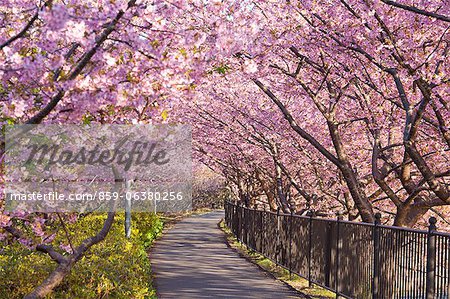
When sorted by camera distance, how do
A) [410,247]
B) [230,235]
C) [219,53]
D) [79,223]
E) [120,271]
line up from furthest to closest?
[230,235], [79,223], [410,247], [120,271], [219,53]

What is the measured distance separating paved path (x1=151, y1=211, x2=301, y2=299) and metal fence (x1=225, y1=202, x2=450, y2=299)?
84 cm

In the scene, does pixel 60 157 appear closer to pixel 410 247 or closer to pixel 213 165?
pixel 410 247

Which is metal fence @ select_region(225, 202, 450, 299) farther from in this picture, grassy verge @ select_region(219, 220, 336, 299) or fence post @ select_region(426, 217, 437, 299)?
grassy verge @ select_region(219, 220, 336, 299)

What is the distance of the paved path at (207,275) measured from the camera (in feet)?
43.3

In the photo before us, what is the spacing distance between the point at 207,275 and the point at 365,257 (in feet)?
18.9

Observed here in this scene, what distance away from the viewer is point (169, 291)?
13156 millimetres

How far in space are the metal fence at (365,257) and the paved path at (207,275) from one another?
84cm

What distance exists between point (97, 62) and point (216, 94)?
656 inches

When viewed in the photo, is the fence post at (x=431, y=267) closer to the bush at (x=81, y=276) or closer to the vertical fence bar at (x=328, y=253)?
the bush at (x=81, y=276)

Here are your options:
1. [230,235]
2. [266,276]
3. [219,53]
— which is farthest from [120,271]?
[230,235]

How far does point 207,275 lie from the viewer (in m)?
16.0

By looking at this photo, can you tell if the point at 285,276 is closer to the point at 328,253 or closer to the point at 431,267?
the point at 328,253

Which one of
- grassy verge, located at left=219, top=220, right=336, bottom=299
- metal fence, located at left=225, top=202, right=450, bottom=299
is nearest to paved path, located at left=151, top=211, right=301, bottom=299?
grassy verge, located at left=219, top=220, right=336, bottom=299

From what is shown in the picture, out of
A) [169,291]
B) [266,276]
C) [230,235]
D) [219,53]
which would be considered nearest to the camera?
[219,53]
